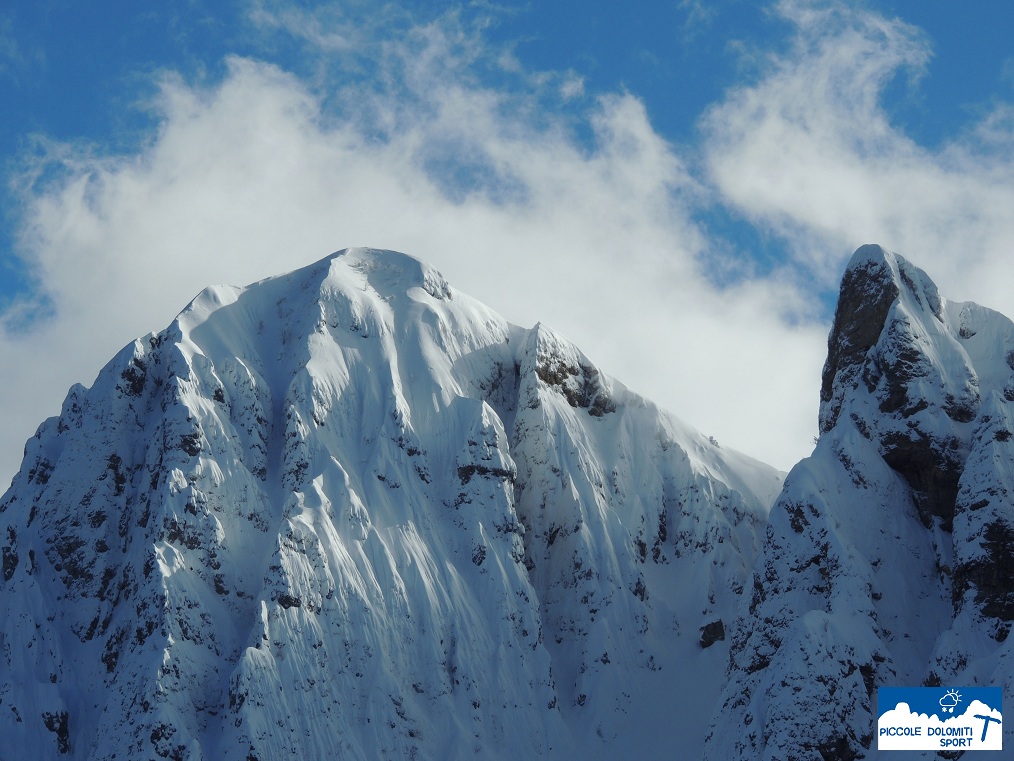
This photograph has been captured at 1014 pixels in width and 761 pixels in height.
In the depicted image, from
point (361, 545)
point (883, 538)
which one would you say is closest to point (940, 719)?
point (883, 538)

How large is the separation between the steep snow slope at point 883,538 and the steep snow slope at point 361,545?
18.6m

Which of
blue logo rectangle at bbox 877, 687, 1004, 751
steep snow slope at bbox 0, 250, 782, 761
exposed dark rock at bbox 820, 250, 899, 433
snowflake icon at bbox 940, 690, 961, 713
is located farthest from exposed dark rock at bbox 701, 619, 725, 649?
snowflake icon at bbox 940, 690, 961, 713

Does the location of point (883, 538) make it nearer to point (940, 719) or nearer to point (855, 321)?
point (855, 321)

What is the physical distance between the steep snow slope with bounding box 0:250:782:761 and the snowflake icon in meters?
30.1

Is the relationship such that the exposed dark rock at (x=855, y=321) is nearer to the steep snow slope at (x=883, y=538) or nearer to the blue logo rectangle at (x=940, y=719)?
the steep snow slope at (x=883, y=538)

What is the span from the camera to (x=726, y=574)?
148250 millimetres

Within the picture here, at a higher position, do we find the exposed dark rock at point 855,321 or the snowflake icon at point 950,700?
the exposed dark rock at point 855,321

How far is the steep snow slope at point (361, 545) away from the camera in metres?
127

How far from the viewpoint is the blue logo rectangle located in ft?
333

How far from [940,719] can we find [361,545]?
53796 millimetres

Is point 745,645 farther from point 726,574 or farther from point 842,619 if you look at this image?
point 726,574

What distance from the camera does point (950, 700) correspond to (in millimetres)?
104312

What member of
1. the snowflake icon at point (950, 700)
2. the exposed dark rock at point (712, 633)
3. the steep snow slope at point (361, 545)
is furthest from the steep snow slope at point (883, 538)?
the steep snow slope at point (361, 545)

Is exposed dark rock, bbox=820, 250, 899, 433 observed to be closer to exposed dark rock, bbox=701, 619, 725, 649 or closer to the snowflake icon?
exposed dark rock, bbox=701, 619, 725, 649
